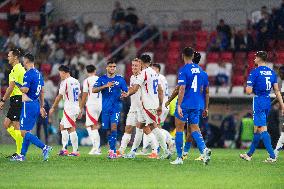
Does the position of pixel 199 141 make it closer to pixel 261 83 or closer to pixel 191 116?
pixel 191 116

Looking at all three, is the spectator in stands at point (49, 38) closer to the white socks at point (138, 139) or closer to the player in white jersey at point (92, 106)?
the player in white jersey at point (92, 106)

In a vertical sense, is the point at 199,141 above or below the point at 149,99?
below

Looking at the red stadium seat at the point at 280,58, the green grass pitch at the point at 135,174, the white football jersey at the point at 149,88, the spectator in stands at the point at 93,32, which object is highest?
the spectator in stands at the point at 93,32

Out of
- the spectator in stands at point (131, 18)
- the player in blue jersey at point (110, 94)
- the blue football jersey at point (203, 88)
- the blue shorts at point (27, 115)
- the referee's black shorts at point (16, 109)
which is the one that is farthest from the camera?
the spectator in stands at point (131, 18)

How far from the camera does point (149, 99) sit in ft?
68.9

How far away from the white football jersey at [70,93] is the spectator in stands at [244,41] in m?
10.8


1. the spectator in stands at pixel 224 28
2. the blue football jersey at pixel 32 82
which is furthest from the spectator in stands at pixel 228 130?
the blue football jersey at pixel 32 82

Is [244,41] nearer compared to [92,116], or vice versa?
[92,116]

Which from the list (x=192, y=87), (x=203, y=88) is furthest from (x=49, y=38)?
(x=192, y=87)

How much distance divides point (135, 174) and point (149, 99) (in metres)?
4.47

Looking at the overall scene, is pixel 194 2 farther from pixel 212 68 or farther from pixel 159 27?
pixel 212 68

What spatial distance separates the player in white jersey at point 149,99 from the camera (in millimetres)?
20766

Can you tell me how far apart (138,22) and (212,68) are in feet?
17.5

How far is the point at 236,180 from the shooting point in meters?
15.7
